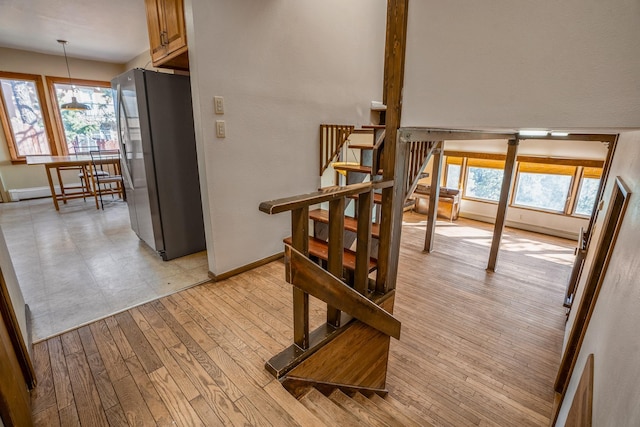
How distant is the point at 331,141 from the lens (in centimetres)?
323

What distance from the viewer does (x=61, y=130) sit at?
5703 mm

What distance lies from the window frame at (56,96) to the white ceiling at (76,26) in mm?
450

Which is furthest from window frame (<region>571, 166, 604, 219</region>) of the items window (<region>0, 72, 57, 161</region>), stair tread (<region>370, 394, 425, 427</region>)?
window (<region>0, 72, 57, 161</region>)

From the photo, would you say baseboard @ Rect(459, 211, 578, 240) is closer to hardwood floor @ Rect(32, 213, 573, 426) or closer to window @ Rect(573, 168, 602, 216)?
window @ Rect(573, 168, 602, 216)

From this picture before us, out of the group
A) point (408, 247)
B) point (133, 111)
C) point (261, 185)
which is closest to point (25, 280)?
point (133, 111)

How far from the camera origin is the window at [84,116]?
5.58 m

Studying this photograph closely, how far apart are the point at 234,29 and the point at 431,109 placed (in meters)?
1.78

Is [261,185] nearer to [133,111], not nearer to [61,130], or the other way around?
[133,111]

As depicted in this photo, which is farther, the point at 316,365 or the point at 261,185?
the point at 261,185

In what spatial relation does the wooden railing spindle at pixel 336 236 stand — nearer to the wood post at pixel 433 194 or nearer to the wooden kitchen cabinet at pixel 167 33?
the wooden kitchen cabinet at pixel 167 33

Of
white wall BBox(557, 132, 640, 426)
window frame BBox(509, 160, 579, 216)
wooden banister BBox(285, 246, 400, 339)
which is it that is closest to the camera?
white wall BBox(557, 132, 640, 426)

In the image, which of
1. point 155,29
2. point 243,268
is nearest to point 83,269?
point 243,268

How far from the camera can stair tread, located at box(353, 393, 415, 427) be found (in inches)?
59.3

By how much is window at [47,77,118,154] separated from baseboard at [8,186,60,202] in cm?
91
